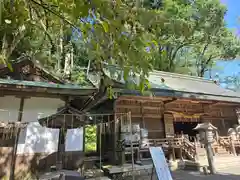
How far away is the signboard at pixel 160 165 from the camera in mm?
4895

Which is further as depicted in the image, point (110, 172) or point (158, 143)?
point (158, 143)

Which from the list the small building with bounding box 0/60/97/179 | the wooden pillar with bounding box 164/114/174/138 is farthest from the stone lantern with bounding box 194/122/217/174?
the small building with bounding box 0/60/97/179

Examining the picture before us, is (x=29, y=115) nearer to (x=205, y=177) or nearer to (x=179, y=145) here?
(x=205, y=177)

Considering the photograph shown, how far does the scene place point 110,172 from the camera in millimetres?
6098

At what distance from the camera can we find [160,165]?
5.10m

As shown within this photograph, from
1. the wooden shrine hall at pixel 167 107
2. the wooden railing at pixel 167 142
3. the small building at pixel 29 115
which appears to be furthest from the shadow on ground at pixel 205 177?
the small building at pixel 29 115

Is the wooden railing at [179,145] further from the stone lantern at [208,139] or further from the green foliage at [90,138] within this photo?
the green foliage at [90,138]

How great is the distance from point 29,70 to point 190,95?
7.23m

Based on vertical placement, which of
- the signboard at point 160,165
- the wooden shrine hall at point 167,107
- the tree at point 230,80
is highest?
the tree at point 230,80

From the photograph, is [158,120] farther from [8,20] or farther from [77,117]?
[8,20]

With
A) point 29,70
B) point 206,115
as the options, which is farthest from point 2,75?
point 206,115

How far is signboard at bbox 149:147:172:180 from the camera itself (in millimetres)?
4895

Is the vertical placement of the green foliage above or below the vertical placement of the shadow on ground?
above

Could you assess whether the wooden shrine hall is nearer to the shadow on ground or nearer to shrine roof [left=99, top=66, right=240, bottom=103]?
shrine roof [left=99, top=66, right=240, bottom=103]
